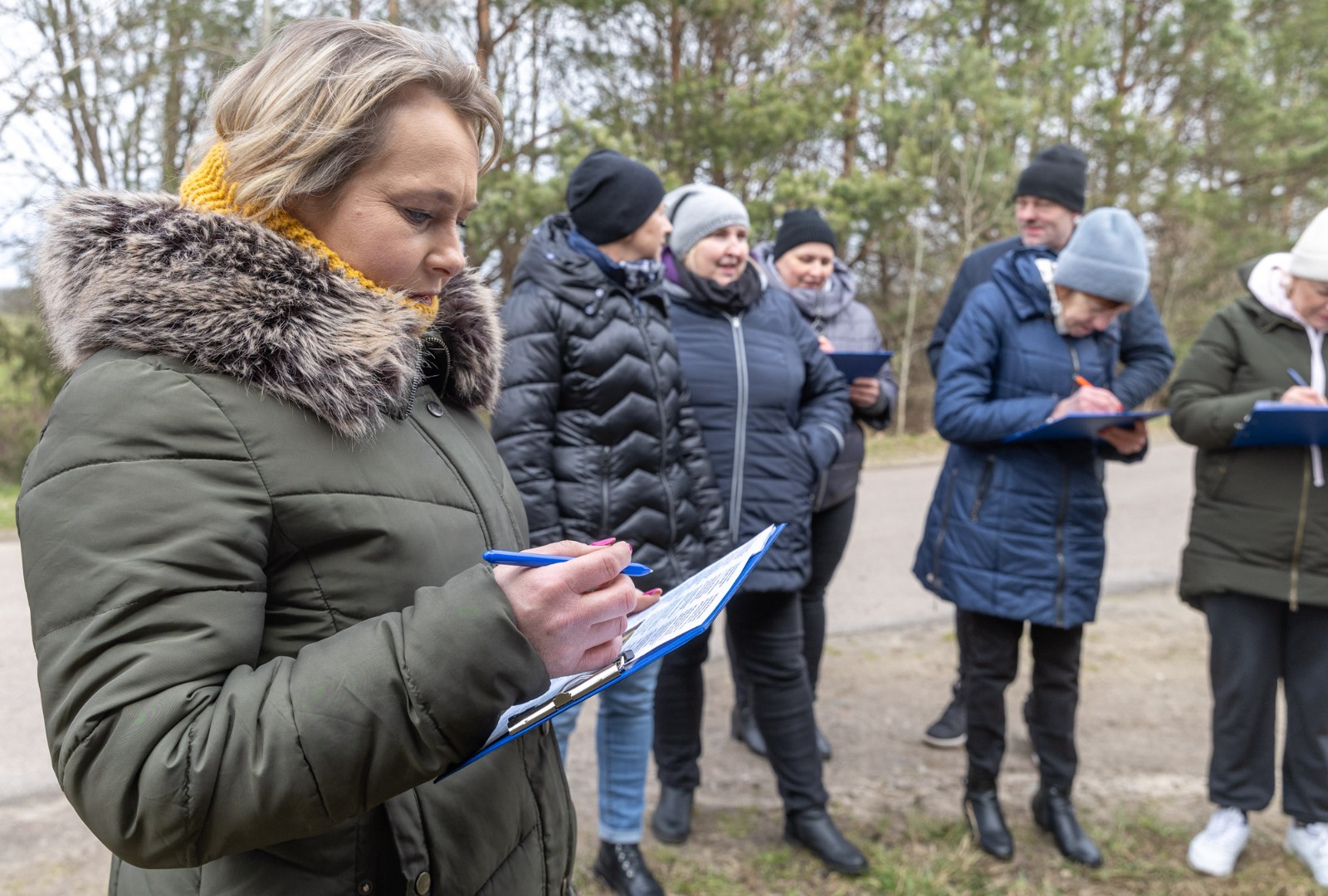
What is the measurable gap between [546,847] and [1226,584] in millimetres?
2501

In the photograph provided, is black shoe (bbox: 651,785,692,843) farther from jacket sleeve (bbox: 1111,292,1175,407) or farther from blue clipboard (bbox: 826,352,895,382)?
jacket sleeve (bbox: 1111,292,1175,407)

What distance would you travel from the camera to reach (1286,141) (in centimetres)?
1939

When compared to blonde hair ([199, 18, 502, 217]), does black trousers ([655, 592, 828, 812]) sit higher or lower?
lower

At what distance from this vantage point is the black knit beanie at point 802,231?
4.11 meters

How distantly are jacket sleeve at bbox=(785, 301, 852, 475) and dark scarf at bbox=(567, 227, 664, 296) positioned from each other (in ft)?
2.23

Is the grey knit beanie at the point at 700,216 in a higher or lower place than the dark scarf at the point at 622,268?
higher

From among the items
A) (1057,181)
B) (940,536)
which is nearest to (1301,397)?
(940,536)

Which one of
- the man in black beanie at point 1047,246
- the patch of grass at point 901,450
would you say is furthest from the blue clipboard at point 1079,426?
the patch of grass at point 901,450

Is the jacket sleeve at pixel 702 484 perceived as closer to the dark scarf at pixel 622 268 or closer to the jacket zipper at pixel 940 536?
the dark scarf at pixel 622 268

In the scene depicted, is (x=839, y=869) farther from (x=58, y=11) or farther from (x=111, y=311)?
(x=58, y=11)

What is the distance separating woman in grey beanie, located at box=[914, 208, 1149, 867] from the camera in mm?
3029

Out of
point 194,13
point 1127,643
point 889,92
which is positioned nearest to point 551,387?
point 1127,643

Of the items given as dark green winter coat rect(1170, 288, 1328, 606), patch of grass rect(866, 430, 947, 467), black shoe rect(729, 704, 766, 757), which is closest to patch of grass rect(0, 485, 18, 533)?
black shoe rect(729, 704, 766, 757)

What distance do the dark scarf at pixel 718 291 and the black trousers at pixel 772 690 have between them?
914 millimetres
